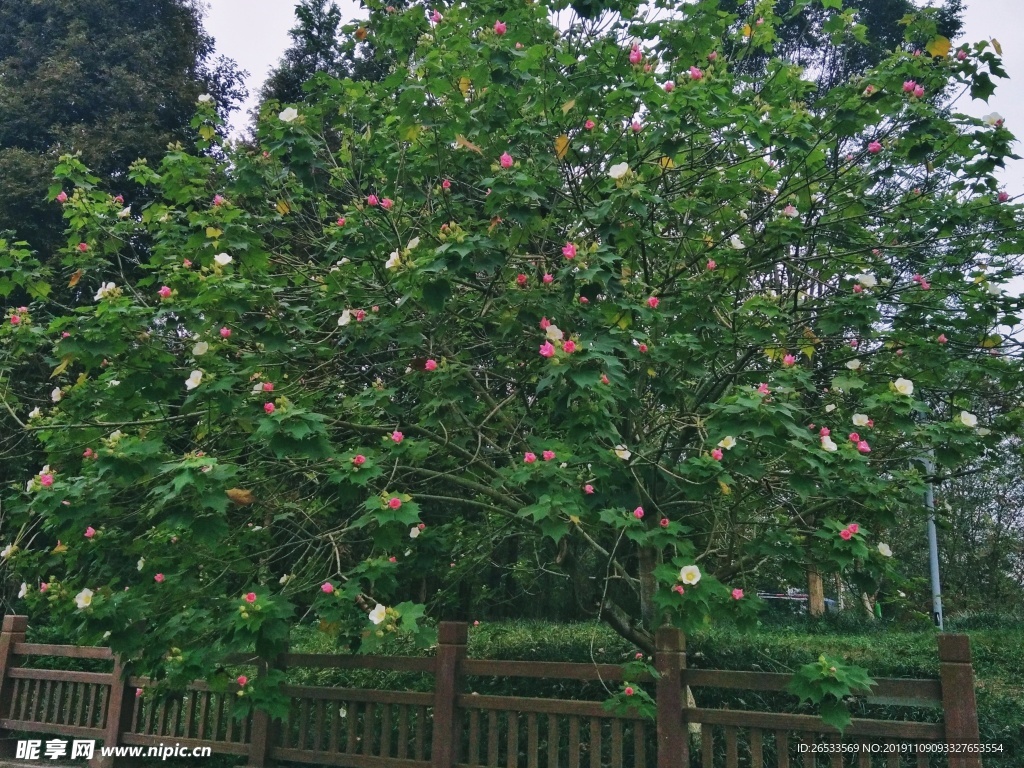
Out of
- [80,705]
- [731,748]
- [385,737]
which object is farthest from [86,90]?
[731,748]

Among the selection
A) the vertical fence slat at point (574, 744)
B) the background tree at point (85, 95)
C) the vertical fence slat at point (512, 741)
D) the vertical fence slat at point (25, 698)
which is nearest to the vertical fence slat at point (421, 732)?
the vertical fence slat at point (512, 741)

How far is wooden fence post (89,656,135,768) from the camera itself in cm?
560

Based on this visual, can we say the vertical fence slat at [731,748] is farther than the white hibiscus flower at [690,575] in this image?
Yes

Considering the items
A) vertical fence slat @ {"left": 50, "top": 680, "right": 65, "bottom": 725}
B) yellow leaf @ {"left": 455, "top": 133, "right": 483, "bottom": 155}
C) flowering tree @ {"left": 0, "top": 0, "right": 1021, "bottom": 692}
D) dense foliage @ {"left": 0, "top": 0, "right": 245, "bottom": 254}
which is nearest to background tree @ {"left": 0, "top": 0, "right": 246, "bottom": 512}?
dense foliage @ {"left": 0, "top": 0, "right": 245, "bottom": 254}

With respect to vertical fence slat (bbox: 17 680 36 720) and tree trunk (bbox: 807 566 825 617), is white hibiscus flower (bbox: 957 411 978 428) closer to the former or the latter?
vertical fence slat (bbox: 17 680 36 720)

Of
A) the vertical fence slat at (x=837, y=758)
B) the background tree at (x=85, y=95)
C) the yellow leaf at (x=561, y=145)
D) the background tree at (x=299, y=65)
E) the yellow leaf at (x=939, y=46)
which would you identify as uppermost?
the background tree at (x=299, y=65)

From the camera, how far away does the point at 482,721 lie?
4.95 meters

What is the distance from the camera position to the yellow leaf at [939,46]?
3.94 m

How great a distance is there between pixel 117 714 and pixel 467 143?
15.6ft

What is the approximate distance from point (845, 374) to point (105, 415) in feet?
13.2

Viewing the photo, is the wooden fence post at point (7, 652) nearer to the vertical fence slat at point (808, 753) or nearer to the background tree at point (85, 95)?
the background tree at point (85, 95)

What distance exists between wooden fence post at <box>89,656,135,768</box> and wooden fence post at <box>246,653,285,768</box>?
4.16 ft

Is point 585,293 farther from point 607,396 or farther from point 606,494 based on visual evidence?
point 606,494

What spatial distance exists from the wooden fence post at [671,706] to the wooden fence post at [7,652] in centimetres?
555
